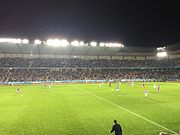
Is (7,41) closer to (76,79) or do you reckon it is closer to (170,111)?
(76,79)

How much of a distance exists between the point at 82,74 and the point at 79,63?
594 centimetres

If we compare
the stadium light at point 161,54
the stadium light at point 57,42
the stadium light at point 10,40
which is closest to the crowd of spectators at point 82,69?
the stadium light at point 161,54

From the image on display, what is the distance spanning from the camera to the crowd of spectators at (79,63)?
258 feet

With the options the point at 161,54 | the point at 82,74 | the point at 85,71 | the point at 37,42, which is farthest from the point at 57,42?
the point at 161,54

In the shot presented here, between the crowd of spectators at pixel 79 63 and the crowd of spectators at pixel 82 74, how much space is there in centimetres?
233

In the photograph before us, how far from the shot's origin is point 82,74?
81688 mm

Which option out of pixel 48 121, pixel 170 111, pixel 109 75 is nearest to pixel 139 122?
pixel 170 111

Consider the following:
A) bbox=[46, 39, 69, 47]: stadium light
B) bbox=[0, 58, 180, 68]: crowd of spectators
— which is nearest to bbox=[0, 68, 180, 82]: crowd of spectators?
bbox=[0, 58, 180, 68]: crowd of spectators

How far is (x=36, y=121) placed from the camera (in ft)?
61.8

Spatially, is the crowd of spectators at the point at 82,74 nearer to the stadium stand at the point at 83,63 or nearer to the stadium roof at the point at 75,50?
the stadium stand at the point at 83,63

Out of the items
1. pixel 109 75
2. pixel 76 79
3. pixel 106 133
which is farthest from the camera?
pixel 109 75

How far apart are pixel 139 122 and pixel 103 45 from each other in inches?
2438

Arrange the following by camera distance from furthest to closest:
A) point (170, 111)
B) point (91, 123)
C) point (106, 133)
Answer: point (170, 111), point (91, 123), point (106, 133)

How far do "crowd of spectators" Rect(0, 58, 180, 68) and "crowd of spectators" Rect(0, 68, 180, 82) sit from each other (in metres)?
2.33
